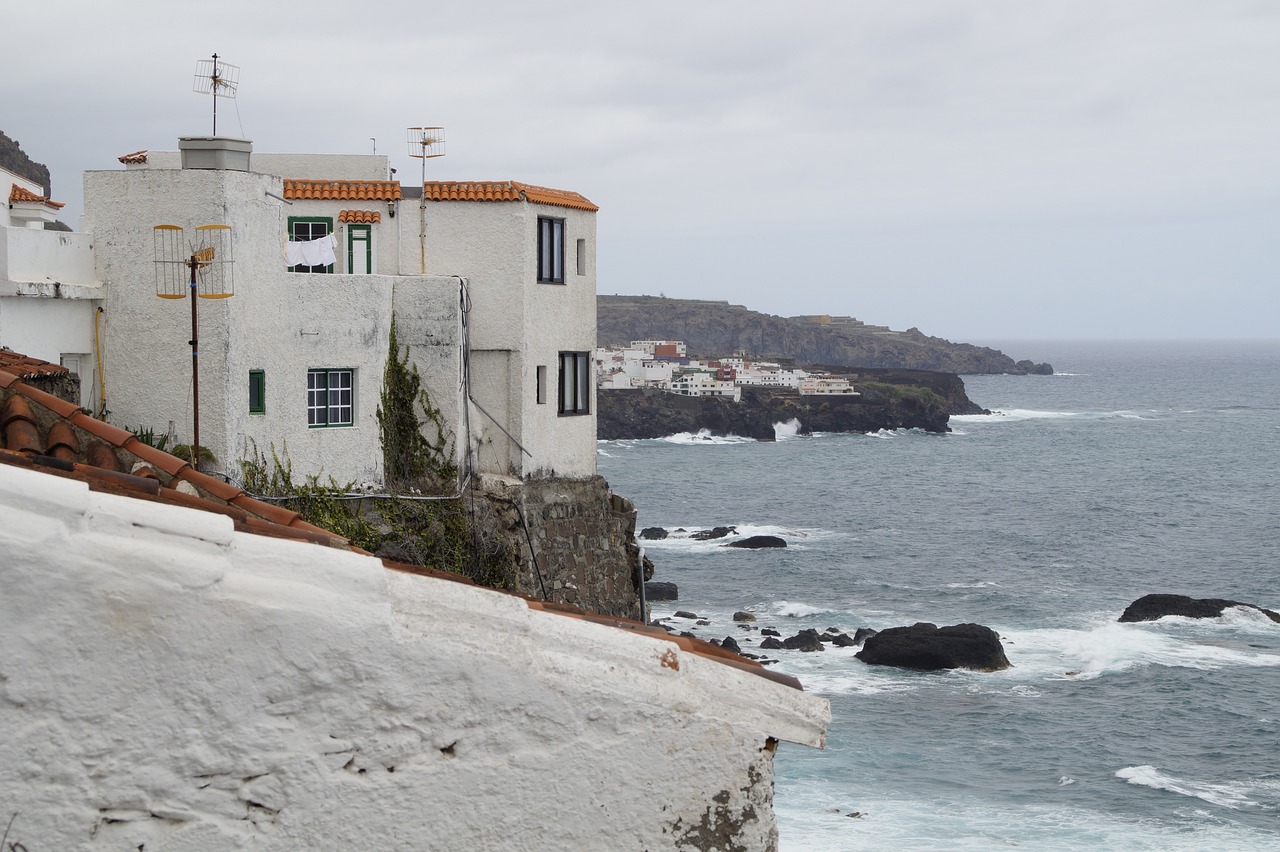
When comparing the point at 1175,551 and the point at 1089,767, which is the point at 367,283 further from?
the point at 1175,551

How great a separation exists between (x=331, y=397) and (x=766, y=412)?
399 ft

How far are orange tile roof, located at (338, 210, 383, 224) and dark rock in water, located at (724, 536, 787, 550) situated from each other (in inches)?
1723

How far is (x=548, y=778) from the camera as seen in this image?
491 cm

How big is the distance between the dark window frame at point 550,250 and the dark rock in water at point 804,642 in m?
20.9

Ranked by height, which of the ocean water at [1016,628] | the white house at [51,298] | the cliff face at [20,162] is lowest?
the ocean water at [1016,628]

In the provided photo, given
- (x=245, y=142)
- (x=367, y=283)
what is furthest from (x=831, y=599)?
(x=245, y=142)

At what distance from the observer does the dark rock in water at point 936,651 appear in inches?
1678

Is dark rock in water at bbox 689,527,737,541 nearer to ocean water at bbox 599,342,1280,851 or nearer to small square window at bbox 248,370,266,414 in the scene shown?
ocean water at bbox 599,342,1280,851

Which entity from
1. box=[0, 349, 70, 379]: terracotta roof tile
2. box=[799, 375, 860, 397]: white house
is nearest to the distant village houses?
box=[799, 375, 860, 397]: white house

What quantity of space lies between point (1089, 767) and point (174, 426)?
24.0 meters

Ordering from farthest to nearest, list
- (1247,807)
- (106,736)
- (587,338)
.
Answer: (1247,807)
(587,338)
(106,736)

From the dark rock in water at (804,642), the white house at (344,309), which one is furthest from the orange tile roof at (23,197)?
the dark rock in water at (804,642)

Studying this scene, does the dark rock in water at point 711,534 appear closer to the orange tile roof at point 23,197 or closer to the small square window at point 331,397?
the orange tile roof at point 23,197

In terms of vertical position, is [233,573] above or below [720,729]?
above
